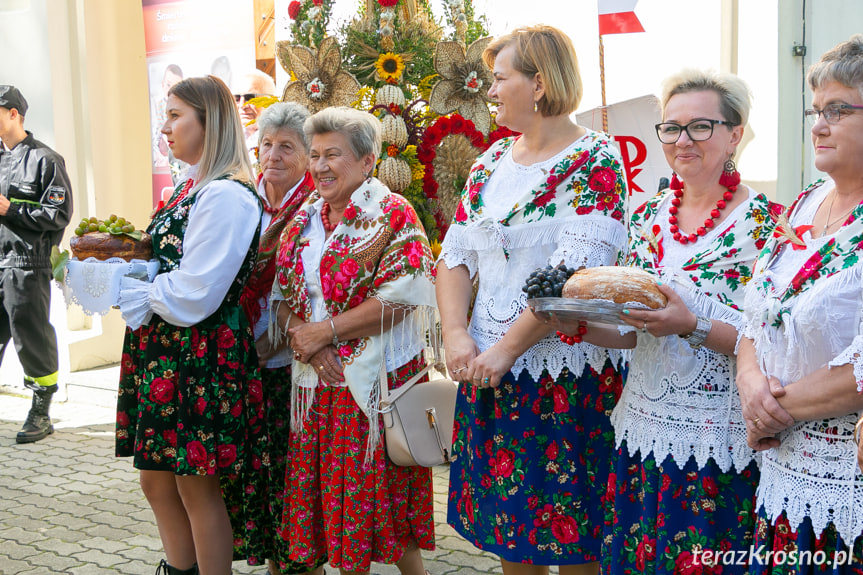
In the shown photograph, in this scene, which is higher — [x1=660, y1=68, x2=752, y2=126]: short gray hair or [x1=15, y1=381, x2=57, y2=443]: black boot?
[x1=660, y1=68, x2=752, y2=126]: short gray hair

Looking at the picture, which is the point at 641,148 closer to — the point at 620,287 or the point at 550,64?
the point at 550,64

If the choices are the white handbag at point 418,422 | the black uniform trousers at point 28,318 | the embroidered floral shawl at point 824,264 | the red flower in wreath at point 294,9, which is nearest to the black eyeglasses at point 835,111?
the embroidered floral shawl at point 824,264

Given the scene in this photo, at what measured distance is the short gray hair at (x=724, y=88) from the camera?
2.22 metres

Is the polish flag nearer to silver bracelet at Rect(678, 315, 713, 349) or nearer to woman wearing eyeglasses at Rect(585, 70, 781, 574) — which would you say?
woman wearing eyeglasses at Rect(585, 70, 781, 574)

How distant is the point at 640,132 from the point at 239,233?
2.58 metres

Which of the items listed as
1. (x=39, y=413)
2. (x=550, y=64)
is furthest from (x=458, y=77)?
(x=39, y=413)

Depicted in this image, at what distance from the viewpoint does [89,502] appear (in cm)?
484

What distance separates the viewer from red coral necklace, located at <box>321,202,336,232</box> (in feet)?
10.3

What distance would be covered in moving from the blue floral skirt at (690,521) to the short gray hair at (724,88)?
37.1 inches

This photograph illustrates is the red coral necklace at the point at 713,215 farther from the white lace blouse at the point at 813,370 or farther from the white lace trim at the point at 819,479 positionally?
the white lace trim at the point at 819,479

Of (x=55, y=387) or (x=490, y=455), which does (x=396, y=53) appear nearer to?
(x=490, y=455)

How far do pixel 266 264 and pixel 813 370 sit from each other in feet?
7.30

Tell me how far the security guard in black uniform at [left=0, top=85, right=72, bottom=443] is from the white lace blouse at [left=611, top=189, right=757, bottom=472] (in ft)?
17.1

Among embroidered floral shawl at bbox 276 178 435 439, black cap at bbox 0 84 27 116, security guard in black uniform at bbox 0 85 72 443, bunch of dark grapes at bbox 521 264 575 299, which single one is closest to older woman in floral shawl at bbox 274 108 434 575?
embroidered floral shawl at bbox 276 178 435 439
